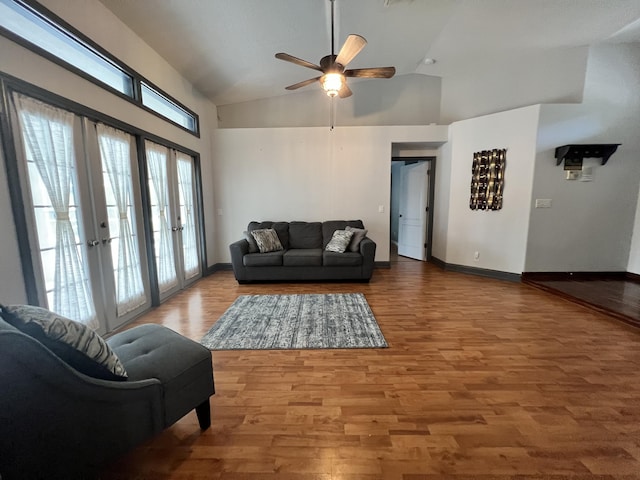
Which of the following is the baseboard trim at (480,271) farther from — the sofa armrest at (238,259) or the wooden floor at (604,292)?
the sofa armrest at (238,259)

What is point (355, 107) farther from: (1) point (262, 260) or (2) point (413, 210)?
(1) point (262, 260)

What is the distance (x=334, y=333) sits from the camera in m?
2.54

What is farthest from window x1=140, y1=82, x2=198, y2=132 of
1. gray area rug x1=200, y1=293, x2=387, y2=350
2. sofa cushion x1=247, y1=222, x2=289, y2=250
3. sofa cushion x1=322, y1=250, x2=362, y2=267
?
sofa cushion x1=322, y1=250, x2=362, y2=267

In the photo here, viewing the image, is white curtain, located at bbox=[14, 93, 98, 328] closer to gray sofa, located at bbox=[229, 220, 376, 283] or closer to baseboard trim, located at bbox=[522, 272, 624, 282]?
gray sofa, located at bbox=[229, 220, 376, 283]

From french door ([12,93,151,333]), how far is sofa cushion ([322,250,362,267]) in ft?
8.02

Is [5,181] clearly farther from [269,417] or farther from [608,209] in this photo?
[608,209]

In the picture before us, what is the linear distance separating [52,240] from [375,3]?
12.7ft

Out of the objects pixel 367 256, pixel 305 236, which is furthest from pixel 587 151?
pixel 305 236

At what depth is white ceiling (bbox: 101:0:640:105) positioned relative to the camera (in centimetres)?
270

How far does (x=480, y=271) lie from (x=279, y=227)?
11.9 ft

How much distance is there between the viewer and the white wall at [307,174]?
475 cm

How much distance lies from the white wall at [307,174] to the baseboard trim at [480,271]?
44.8 inches

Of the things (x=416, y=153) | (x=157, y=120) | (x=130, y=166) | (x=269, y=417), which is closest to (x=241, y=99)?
(x=157, y=120)

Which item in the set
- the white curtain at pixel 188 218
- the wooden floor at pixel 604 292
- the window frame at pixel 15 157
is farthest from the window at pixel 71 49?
the wooden floor at pixel 604 292
